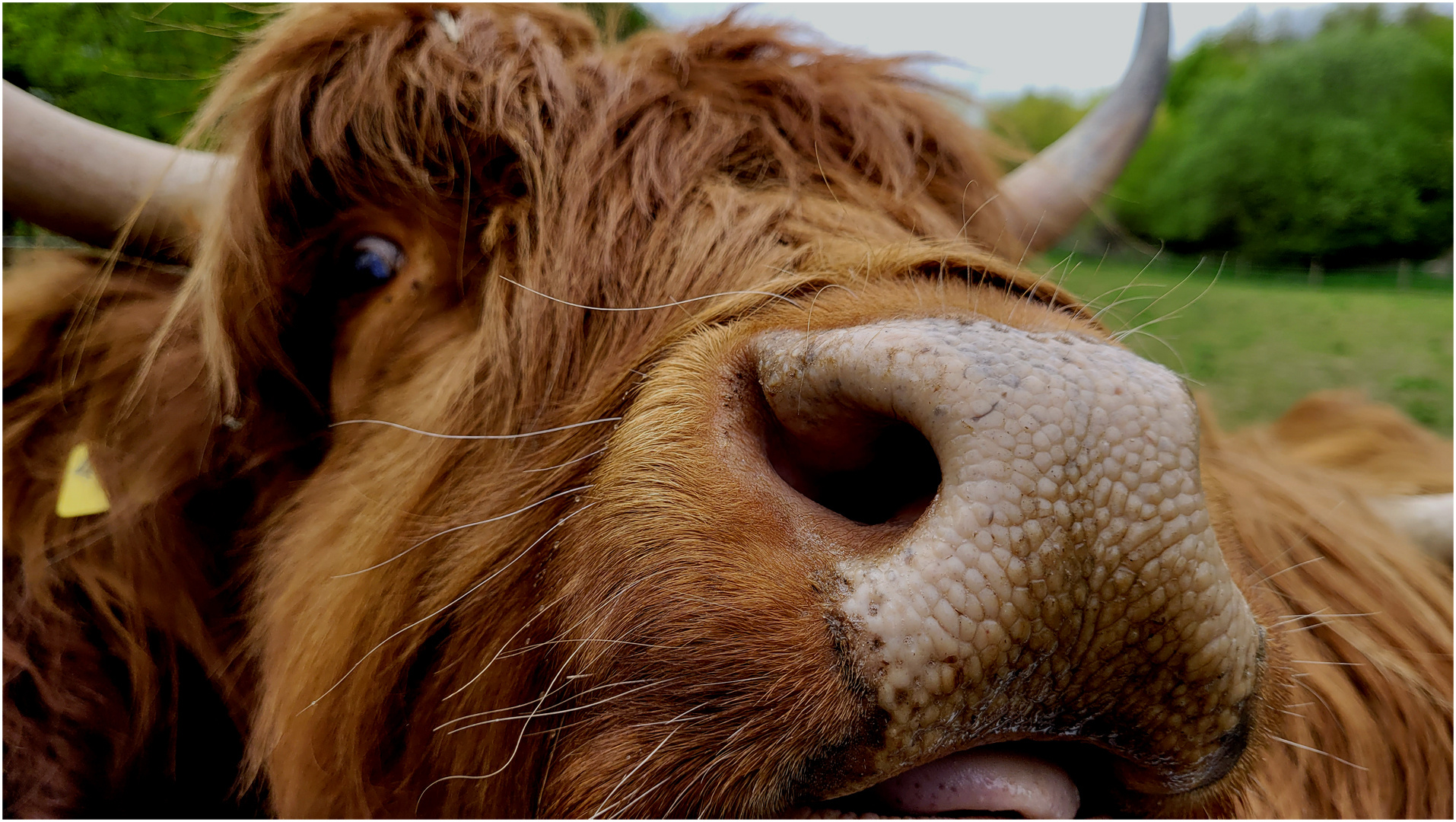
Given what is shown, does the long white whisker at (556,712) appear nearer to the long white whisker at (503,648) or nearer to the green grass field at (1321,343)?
the long white whisker at (503,648)

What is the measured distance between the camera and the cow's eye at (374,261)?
1.79 m

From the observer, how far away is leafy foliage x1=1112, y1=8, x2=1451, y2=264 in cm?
462

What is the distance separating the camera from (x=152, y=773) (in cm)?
211

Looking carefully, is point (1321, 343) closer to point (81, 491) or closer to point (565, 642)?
point (565, 642)

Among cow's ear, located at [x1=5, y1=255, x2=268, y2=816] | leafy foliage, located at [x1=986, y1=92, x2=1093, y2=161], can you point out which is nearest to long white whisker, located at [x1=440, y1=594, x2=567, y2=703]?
cow's ear, located at [x1=5, y1=255, x2=268, y2=816]

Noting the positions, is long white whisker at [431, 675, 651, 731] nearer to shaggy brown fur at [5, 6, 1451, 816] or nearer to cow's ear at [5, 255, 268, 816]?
shaggy brown fur at [5, 6, 1451, 816]

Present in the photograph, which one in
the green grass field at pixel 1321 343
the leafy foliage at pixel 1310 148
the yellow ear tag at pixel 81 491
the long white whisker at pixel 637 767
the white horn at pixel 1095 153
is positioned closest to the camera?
the long white whisker at pixel 637 767

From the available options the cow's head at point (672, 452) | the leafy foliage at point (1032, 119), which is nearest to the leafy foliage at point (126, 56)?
the cow's head at point (672, 452)

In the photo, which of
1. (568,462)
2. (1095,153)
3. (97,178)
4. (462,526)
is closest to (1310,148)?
(1095,153)

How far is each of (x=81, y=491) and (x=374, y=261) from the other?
87 centimetres

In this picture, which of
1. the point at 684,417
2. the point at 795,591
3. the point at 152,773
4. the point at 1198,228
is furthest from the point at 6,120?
the point at 1198,228

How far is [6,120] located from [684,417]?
1717mm

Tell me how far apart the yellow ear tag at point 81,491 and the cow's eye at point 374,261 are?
77 centimetres

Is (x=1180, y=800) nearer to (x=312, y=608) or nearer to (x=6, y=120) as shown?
(x=312, y=608)
